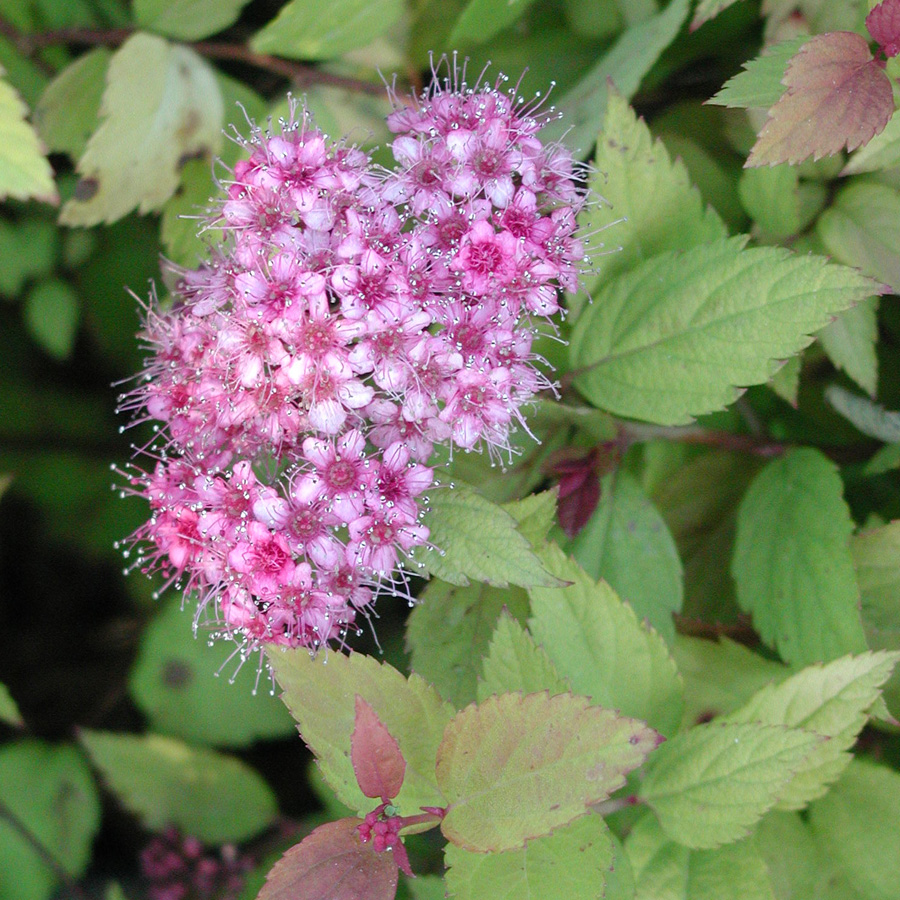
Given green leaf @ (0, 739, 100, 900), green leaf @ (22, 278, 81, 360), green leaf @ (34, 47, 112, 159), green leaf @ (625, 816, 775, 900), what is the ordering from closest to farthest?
green leaf @ (625, 816, 775, 900) < green leaf @ (34, 47, 112, 159) < green leaf @ (0, 739, 100, 900) < green leaf @ (22, 278, 81, 360)

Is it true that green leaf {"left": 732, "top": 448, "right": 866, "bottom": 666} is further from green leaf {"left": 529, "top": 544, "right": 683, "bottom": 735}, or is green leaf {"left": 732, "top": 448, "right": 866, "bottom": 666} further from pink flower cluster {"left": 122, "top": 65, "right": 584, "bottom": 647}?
pink flower cluster {"left": 122, "top": 65, "right": 584, "bottom": 647}

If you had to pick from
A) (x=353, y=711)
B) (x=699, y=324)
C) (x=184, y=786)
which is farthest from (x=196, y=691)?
(x=699, y=324)

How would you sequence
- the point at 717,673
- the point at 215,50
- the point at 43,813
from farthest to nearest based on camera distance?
the point at 43,813 → the point at 215,50 → the point at 717,673

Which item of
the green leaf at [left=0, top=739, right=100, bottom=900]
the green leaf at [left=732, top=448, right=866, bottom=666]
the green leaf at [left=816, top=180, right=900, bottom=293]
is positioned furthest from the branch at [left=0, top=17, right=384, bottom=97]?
the green leaf at [left=0, top=739, right=100, bottom=900]

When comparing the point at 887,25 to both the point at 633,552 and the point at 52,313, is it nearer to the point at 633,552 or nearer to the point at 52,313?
the point at 633,552

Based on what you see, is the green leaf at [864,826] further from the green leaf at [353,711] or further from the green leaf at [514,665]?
the green leaf at [353,711]

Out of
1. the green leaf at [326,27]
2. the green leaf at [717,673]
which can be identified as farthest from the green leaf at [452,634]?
the green leaf at [326,27]
